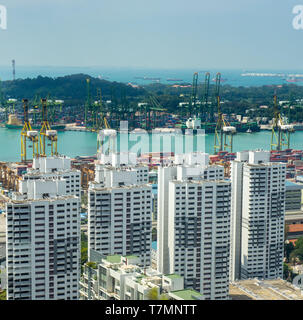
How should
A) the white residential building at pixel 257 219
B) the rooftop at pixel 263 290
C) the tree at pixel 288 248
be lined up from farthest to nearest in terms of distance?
the tree at pixel 288 248 → the white residential building at pixel 257 219 → the rooftop at pixel 263 290

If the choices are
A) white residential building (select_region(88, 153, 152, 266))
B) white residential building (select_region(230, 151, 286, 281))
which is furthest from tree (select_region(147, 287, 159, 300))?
white residential building (select_region(230, 151, 286, 281))

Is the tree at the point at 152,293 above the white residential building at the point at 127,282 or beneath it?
above

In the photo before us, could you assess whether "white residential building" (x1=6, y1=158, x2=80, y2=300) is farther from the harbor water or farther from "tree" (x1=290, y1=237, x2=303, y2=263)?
the harbor water

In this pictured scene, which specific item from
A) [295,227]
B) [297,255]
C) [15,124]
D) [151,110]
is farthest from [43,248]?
[151,110]

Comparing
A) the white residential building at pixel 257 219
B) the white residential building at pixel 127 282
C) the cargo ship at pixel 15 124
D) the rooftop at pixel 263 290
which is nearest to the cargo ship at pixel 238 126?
the cargo ship at pixel 15 124

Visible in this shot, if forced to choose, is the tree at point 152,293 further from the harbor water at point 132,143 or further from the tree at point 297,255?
the harbor water at point 132,143

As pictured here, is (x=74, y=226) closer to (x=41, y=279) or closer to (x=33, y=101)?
(x=41, y=279)

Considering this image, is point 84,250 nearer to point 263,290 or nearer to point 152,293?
point 263,290
